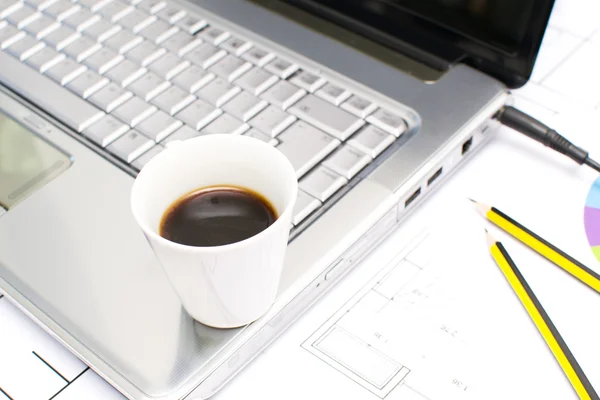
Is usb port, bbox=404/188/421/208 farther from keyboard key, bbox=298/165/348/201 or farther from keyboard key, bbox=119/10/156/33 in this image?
keyboard key, bbox=119/10/156/33

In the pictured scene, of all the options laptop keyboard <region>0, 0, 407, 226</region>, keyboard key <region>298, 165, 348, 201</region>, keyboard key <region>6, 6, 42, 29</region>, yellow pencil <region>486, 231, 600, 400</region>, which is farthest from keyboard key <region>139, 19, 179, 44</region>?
yellow pencil <region>486, 231, 600, 400</region>

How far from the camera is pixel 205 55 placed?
566 millimetres

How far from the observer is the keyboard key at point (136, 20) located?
596 millimetres

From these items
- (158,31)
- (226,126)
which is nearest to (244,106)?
(226,126)

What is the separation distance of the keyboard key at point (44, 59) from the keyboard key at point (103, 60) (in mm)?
26

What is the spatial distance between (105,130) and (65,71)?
85mm

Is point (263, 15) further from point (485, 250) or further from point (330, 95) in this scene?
point (485, 250)

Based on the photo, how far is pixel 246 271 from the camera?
0.36 metres

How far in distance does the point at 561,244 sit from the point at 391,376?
0.16 m

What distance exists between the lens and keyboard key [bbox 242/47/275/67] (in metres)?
0.56

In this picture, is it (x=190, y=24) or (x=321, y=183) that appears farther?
(x=190, y=24)

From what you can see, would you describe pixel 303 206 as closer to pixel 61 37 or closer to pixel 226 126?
pixel 226 126

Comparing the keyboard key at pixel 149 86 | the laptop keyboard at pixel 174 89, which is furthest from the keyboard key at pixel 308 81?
the keyboard key at pixel 149 86

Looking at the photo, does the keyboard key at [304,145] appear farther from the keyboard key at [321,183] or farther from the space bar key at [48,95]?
the space bar key at [48,95]
